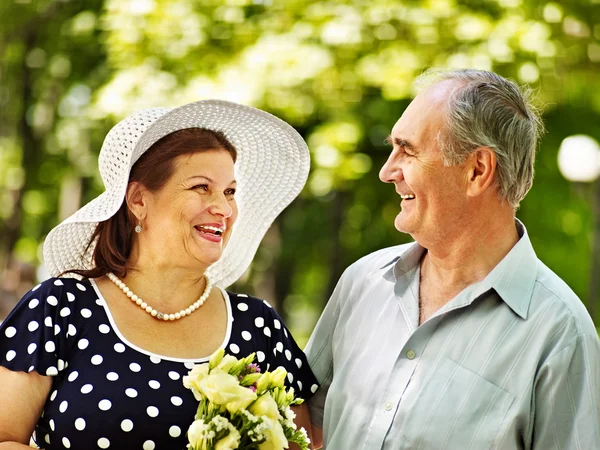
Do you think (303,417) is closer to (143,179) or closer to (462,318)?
(462,318)

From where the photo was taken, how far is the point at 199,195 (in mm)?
3355

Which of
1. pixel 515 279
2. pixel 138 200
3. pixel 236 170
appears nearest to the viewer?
pixel 515 279

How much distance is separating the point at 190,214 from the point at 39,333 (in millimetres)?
662

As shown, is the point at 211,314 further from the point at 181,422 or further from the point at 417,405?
the point at 417,405

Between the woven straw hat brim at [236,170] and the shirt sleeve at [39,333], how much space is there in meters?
0.32

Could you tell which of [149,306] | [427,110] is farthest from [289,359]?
[427,110]

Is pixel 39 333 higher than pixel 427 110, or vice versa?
pixel 427 110

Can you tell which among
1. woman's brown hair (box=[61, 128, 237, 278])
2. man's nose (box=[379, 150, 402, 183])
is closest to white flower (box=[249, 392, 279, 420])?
woman's brown hair (box=[61, 128, 237, 278])

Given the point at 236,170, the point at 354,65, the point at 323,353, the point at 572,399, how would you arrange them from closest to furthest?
1. the point at 572,399
2. the point at 323,353
3. the point at 236,170
4. the point at 354,65

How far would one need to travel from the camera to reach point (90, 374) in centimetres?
314

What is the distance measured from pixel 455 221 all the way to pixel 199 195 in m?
0.92

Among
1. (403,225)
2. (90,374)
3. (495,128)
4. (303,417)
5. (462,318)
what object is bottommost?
(303,417)

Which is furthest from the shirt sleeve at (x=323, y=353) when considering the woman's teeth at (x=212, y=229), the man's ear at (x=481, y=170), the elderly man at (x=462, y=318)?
the man's ear at (x=481, y=170)

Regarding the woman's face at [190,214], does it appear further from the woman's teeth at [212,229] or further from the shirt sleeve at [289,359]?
the shirt sleeve at [289,359]
